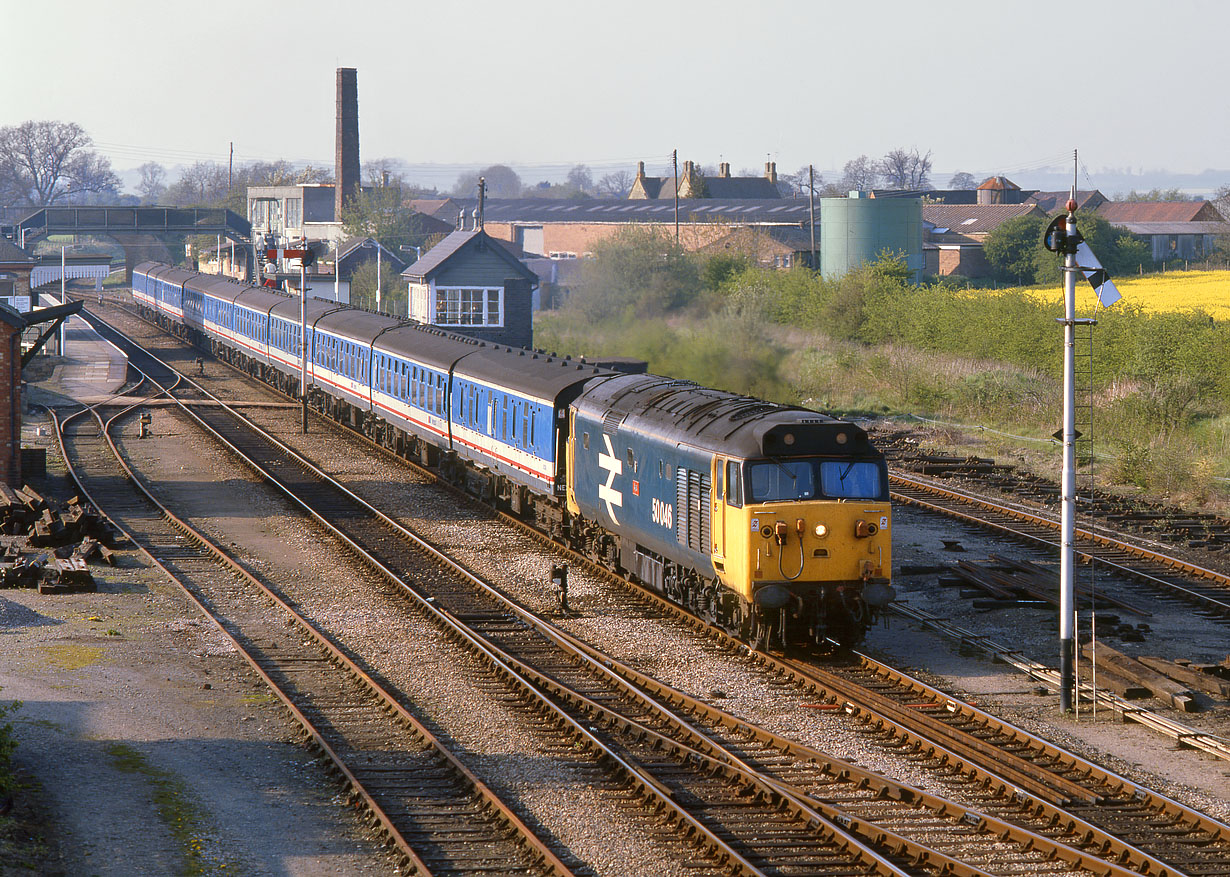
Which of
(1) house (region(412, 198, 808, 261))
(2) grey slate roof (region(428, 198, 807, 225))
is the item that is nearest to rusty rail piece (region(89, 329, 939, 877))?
(1) house (region(412, 198, 808, 261))

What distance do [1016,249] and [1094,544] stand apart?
61967mm

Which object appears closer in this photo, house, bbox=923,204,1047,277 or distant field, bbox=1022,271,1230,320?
distant field, bbox=1022,271,1230,320

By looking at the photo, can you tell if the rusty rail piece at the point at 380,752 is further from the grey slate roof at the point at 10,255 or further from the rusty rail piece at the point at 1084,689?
the grey slate roof at the point at 10,255

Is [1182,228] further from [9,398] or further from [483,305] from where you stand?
[9,398]

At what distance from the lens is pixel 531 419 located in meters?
25.3

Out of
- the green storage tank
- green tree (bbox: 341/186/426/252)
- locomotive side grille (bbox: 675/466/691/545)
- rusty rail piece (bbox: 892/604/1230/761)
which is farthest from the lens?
green tree (bbox: 341/186/426/252)

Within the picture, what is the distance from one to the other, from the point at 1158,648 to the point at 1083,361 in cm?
1986

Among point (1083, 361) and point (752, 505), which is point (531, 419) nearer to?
point (752, 505)

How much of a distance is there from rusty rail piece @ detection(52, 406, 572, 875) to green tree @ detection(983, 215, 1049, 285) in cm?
6756

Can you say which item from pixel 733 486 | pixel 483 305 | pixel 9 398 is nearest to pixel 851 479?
pixel 733 486

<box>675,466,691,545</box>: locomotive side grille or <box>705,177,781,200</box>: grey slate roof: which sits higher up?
<box>705,177,781,200</box>: grey slate roof

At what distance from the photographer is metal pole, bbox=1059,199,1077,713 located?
1519 cm

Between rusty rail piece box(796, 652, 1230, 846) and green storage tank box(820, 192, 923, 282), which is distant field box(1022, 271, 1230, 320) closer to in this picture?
green storage tank box(820, 192, 923, 282)

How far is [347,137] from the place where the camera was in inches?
3701
